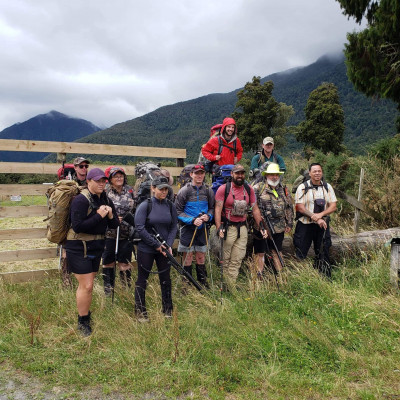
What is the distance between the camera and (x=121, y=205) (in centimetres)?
504

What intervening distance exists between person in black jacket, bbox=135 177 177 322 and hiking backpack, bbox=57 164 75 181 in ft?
5.98

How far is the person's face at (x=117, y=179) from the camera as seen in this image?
16.4ft

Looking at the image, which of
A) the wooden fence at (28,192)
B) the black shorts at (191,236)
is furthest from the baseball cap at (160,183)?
the wooden fence at (28,192)

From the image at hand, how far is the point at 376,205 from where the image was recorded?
7969mm

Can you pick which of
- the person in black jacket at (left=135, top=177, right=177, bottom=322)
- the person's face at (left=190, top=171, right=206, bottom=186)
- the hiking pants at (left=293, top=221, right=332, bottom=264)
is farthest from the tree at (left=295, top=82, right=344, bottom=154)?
the person in black jacket at (left=135, top=177, right=177, bottom=322)

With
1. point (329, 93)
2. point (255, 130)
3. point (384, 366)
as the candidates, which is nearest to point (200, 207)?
point (384, 366)

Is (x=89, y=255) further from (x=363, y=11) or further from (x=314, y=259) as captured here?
(x=363, y=11)

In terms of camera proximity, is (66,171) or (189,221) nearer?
(189,221)

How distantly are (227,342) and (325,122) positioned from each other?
120 feet

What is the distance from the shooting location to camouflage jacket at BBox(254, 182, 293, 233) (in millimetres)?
5473

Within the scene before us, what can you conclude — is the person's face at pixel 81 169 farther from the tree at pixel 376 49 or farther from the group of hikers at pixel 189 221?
the tree at pixel 376 49

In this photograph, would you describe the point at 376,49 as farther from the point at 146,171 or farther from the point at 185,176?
the point at 146,171

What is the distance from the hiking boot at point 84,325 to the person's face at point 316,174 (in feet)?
13.4

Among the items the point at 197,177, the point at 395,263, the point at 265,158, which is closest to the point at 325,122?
the point at 265,158
